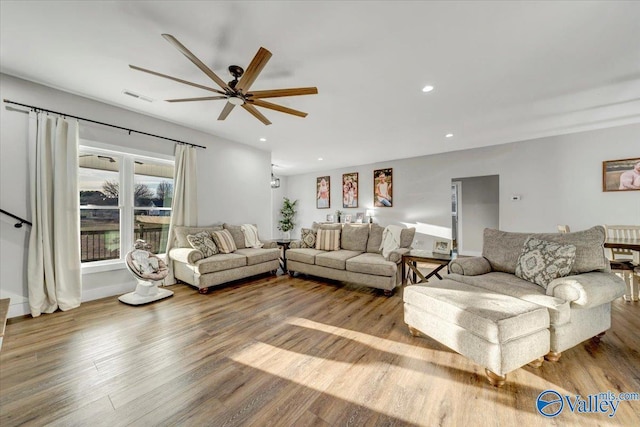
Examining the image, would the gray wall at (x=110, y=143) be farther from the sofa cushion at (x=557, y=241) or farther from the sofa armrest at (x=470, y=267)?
the sofa cushion at (x=557, y=241)

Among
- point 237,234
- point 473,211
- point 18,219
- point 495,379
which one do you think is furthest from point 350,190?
point 18,219

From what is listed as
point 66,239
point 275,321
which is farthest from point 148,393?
point 66,239

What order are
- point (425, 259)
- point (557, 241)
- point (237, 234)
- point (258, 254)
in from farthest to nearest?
1. point (237, 234)
2. point (258, 254)
3. point (425, 259)
4. point (557, 241)

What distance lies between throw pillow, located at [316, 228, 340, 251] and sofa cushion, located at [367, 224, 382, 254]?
0.59m

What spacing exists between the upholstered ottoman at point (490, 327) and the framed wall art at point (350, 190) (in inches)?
207

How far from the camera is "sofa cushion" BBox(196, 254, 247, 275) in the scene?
3.37m

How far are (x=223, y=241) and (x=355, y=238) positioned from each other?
2345 mm

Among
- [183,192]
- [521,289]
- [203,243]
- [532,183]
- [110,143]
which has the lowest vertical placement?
[521,289]

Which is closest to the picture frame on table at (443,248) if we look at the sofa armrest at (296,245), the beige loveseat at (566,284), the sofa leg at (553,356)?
the beige loveseat at (566,284)

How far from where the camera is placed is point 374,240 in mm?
4145

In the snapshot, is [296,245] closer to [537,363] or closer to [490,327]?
[490,327]

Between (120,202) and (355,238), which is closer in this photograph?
(120,202)

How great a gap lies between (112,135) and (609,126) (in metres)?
8.00

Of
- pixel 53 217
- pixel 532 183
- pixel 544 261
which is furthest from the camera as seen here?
pixel 532 183
